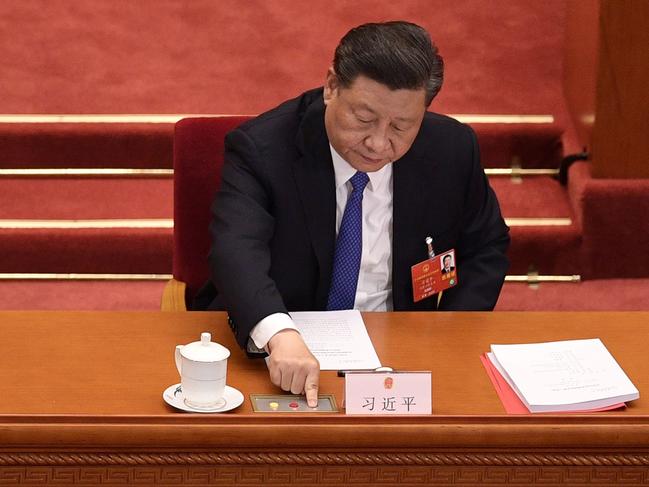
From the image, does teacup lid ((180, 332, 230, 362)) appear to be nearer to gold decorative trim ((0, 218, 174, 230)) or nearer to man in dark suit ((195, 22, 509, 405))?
man in dark suit ((195, 22, 509, 405))

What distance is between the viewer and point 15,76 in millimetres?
4371

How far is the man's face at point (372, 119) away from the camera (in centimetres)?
237

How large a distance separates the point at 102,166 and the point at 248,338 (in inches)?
78.2

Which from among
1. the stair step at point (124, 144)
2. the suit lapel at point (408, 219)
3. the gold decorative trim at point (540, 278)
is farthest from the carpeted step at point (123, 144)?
the suit lapel at point (408, 219)

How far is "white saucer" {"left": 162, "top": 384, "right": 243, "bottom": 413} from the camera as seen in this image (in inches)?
82.8

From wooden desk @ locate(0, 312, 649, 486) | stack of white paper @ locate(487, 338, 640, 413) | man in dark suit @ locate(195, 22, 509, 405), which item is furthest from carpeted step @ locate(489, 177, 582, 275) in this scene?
wooden desk @ locate(0, 312, 649, 486)

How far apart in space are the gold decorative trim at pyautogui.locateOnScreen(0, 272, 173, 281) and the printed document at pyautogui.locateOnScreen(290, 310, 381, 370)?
59.2 inches

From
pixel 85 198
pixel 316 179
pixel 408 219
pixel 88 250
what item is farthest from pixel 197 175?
pixel 85 198

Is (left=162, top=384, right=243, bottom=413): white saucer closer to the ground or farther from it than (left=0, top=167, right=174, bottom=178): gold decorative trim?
closer to the ground

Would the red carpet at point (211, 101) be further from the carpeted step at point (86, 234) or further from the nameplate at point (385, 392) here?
the nameplate at point (385, 392)

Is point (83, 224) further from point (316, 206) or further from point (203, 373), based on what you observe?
point (203, 373)

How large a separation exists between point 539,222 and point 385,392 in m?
1.98
